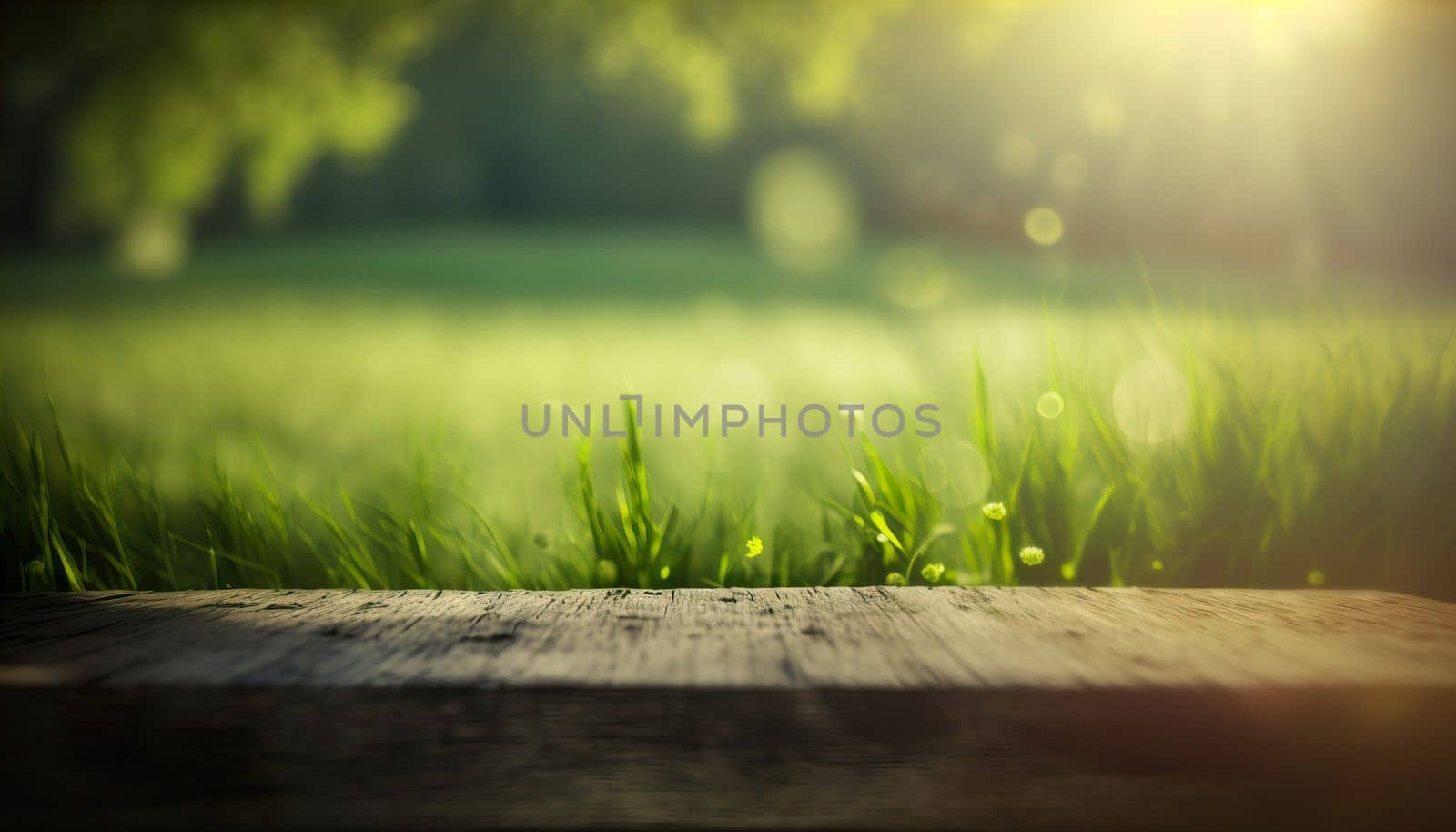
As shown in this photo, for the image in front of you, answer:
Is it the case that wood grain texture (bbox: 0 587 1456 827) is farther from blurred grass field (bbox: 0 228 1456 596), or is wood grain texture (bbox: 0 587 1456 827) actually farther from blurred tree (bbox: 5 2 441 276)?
blurred tree (bbox: 5 2 441 276)

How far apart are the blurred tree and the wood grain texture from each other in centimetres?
586

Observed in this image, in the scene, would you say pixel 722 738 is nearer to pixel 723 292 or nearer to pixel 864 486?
pixel 864 486

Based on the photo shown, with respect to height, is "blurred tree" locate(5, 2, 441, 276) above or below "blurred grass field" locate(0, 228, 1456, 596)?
above

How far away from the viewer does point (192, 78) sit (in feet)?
18.7

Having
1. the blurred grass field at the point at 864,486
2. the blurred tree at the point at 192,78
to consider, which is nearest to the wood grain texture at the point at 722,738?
the blurred grass field at the point at 864,486

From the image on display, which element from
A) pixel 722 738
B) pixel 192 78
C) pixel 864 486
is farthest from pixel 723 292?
pixel 722 738

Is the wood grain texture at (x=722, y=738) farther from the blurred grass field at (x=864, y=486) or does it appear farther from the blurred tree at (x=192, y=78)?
the blurred tree at (x=192, y=78)

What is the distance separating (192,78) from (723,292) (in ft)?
14.1

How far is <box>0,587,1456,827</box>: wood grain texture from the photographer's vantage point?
2.45 ft

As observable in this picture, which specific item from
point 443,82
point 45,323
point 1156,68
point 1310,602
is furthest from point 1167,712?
point 443,82

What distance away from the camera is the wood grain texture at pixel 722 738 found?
0.75m

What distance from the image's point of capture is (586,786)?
2.53 ft

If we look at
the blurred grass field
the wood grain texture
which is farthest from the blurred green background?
the wood grain texture

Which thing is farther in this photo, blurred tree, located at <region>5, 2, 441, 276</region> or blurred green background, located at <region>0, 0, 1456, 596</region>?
blurred tree, located at <region>5, 2, 441, 276</region>
